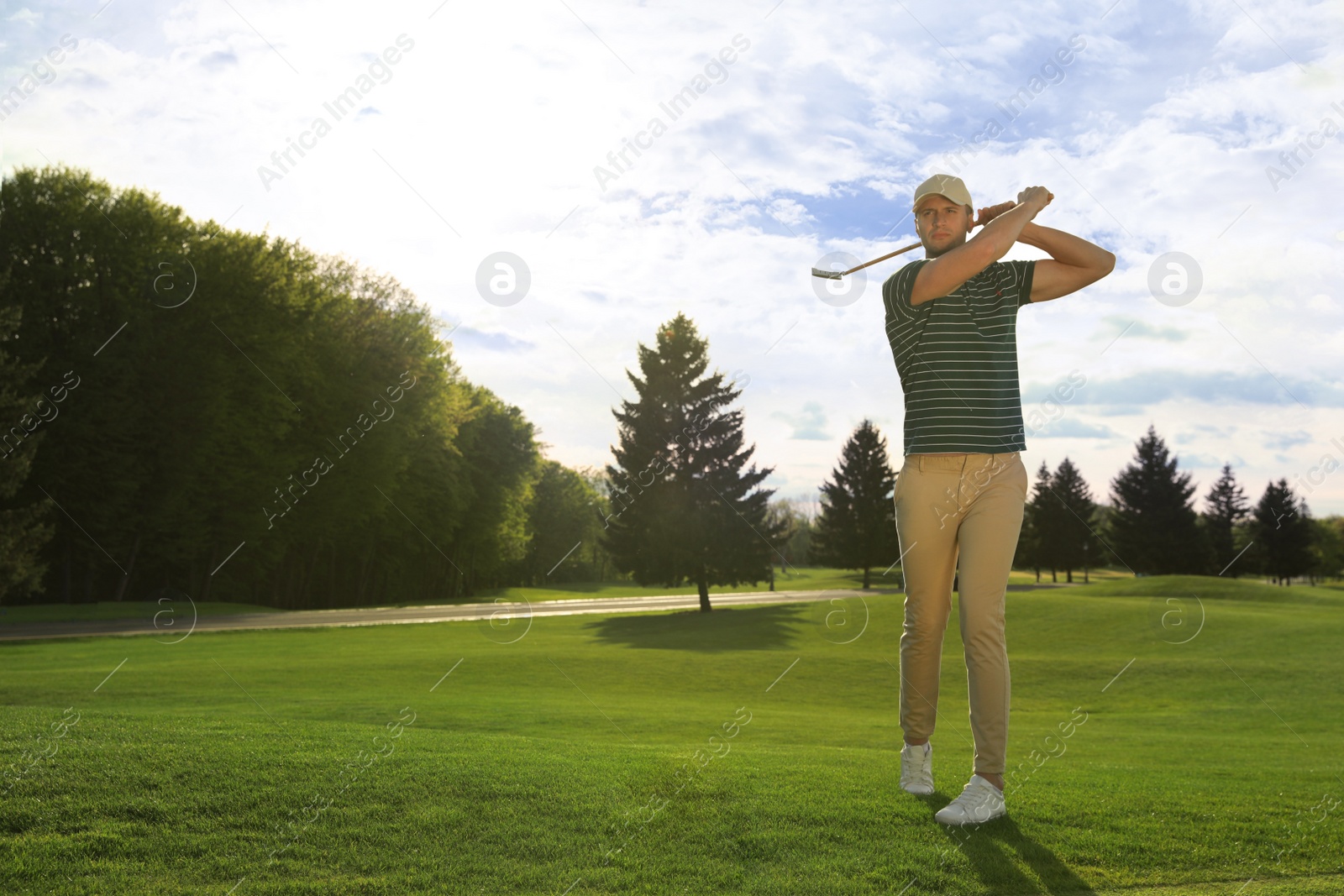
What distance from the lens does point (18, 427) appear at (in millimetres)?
28031

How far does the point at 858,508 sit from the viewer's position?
54438 millimetres

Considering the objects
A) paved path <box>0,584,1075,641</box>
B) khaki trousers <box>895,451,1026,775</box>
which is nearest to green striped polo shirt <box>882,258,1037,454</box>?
khaki trousers <box>895,451,1026,775</box>

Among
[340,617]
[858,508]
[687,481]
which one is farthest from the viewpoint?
[858,508]

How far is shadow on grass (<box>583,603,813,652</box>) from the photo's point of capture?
1080 inches

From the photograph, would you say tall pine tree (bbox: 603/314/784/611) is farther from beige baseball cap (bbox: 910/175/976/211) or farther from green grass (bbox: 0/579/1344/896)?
beige baseball cap (bbox: 910/175/976/211)

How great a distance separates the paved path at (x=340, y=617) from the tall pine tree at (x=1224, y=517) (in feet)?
105

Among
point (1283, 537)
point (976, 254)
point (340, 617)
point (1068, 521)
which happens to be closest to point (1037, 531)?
point (1068, 521)

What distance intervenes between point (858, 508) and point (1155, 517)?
2370 centimetres

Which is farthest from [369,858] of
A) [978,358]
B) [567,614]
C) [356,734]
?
[567,614]

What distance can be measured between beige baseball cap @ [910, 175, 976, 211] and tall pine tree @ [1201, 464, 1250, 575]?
6805cm

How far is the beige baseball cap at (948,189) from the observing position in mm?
4395

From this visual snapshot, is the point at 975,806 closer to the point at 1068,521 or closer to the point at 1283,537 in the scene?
the point at 1068,521

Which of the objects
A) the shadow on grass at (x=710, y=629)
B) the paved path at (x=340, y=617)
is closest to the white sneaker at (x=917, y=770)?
the shadow on grass at (x=710, y=629)

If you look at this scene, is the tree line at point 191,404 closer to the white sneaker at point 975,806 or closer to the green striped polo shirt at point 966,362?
the green striped polo shirt at point 966,362
